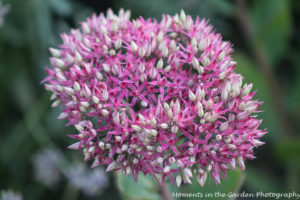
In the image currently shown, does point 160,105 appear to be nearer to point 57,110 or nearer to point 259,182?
point 57,110

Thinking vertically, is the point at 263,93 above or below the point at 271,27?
below

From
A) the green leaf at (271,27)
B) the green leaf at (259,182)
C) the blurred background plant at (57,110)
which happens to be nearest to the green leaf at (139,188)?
the blurred background plant at (57,110)

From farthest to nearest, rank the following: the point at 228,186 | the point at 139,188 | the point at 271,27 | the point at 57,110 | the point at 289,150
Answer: the point at 271,27, the point at 57,110, the point at 289,150, the point at 139,188, the point at 228,186

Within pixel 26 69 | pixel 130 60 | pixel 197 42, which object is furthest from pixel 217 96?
pixel 26 69

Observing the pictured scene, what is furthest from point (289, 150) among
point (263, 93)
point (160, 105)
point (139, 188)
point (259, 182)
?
point (160, 105)

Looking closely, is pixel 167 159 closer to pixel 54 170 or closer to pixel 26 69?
pixel 54 170

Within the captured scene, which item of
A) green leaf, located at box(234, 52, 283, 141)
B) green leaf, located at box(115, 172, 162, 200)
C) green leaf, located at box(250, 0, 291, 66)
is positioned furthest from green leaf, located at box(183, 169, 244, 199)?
green leaf, located at box(250, 0, 291, 66)
